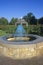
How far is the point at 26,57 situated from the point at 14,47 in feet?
2.29

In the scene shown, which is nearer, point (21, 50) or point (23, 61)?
point (23, 61)

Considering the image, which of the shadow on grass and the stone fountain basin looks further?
the stone fountain basin

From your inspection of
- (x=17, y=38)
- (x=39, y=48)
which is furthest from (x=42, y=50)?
(x=17, y=38)

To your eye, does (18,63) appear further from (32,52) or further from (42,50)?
(42,50)

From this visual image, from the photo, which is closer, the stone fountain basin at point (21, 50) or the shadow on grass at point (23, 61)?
the shadow on grass at point (23, 61)

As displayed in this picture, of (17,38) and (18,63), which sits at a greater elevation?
(17,38)

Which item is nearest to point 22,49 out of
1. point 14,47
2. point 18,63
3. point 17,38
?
point 14,47

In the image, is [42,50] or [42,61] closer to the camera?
[42,61]

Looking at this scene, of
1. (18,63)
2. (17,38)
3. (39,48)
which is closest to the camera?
(18,63)

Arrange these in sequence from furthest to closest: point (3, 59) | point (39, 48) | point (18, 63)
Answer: point (39, 48) < point (3, 59) < point (18, 63)

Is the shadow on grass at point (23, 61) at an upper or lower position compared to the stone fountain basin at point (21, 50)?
lower

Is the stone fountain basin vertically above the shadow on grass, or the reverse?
the stone fountain basin

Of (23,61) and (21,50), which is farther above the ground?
(21,50)

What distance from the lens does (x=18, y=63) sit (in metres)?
5.21
